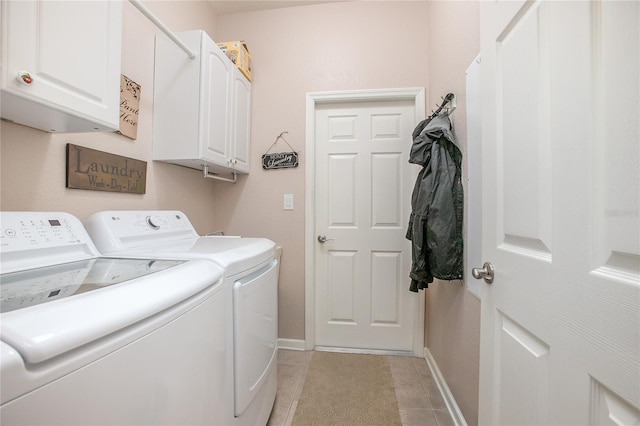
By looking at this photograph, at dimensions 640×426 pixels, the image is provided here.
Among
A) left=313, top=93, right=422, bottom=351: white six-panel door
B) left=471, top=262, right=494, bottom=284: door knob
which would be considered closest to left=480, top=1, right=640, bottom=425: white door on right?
left=471, top=262, right=494, bottom=284: door knob

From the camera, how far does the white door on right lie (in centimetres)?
42

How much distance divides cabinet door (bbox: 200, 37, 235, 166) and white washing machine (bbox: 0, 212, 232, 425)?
83 centimetres

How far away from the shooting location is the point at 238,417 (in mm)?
965

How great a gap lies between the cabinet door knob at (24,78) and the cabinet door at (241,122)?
116 cm

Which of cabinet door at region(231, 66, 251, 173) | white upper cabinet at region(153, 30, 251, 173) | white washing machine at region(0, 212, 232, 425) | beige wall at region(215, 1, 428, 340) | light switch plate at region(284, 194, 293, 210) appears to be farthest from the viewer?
light switch plate at region(284, 194, 293, 210)

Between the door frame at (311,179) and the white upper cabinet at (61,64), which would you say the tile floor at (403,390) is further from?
the white upper cabinet at (61,64)

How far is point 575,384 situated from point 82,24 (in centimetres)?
170

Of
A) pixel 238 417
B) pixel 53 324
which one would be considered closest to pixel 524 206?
pixel 53 324

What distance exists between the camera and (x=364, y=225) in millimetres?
2088

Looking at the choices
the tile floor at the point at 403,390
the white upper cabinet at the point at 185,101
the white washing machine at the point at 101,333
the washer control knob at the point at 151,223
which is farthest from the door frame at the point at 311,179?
the white washing machine at the point at 101,333

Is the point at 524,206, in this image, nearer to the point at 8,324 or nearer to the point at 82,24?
the point at 8,324

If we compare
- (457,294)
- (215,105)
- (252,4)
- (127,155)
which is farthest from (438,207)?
(252,4)

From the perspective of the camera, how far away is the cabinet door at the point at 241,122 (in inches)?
73.6

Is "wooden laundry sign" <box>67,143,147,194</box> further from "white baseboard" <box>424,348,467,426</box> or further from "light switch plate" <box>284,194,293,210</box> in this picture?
"white baseboard" <box>424,348,467,426</box>
